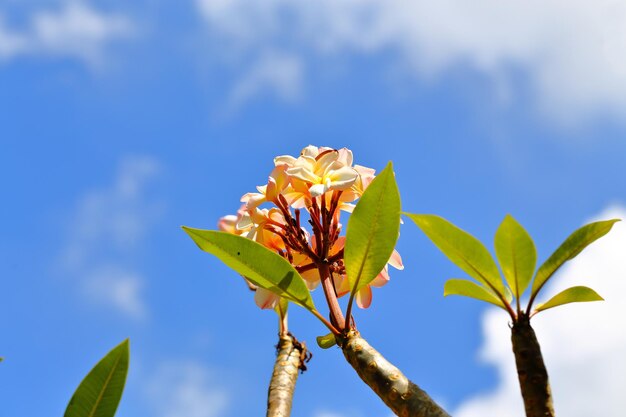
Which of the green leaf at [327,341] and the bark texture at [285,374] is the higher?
the bark texture at [285,374]

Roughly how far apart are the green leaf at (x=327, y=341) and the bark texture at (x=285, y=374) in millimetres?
244

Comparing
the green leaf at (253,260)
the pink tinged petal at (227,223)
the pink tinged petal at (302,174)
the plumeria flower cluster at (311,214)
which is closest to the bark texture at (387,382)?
the green leaf at (253,260)

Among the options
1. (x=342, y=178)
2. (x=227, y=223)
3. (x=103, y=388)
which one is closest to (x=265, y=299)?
(x=342, y=178)

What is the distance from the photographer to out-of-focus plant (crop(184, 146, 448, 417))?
37.9 inches

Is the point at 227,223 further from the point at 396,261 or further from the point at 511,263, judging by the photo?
the point at 511,263

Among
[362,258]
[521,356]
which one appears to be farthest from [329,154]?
[521,356]

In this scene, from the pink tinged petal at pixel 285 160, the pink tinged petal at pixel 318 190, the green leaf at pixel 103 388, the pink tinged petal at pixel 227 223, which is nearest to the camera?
the green leaf at pixel 103 388

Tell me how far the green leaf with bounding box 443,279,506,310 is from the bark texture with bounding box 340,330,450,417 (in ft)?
0.43

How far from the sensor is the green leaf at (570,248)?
2.92 ft

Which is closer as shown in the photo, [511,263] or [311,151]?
[511,263]

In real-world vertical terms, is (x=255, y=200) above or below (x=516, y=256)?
above

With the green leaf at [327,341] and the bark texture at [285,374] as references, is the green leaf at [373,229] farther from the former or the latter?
the bark texture at [285,374]

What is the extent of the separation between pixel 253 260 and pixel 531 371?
403 mm

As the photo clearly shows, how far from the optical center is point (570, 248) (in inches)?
35.8
